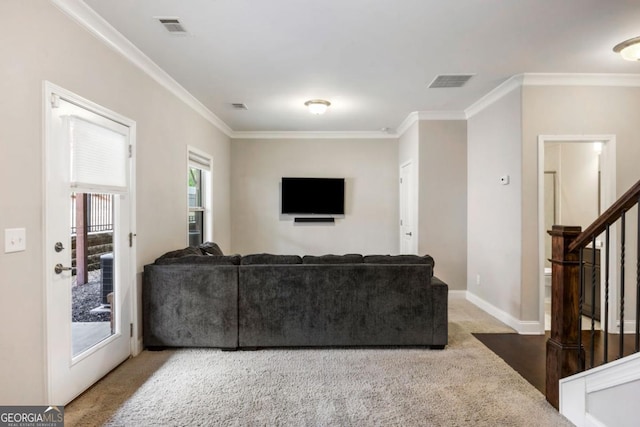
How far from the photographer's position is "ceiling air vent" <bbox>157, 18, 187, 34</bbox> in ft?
8.36

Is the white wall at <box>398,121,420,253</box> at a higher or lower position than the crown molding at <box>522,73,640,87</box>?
lower

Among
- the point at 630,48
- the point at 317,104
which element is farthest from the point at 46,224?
the point at 630,48

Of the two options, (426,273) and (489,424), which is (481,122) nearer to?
(426,273)

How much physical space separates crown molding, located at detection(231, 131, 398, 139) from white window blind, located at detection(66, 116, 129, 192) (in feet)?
11.8

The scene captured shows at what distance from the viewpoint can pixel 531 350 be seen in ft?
→ 10.7

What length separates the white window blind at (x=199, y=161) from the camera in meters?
4.54

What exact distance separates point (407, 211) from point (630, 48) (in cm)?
348

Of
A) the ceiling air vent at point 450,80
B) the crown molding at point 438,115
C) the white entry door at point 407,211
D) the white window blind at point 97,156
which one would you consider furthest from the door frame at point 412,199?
the white window blind at point 97,156

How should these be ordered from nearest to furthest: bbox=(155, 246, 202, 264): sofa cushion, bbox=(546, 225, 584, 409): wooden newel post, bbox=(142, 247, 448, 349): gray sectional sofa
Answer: bbox=(546, 225, 584, 409): wooden newel post → bbox=(142, 247, 448, 349): gray sectional sofa → bbox=(155, 246, 202, 264): sofa cushion

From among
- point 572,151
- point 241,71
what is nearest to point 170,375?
point 241,71

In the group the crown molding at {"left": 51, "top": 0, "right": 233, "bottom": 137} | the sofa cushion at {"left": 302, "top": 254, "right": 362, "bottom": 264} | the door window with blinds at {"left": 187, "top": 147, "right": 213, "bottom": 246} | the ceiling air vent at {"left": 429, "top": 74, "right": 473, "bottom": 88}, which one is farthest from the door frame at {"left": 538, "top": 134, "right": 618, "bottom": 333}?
the door window with blinds at {"left": 187, "top": 147, "right": 213, "bottom": 246}

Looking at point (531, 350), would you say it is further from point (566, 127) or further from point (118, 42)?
point (118, 42)

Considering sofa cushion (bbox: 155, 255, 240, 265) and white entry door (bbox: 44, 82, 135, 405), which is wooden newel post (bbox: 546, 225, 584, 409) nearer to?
sofa cushion (bbox: 155, 255, 240, 265)

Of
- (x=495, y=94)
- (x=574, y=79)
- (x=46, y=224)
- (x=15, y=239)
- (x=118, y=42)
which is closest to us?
(x=15, y=239)
